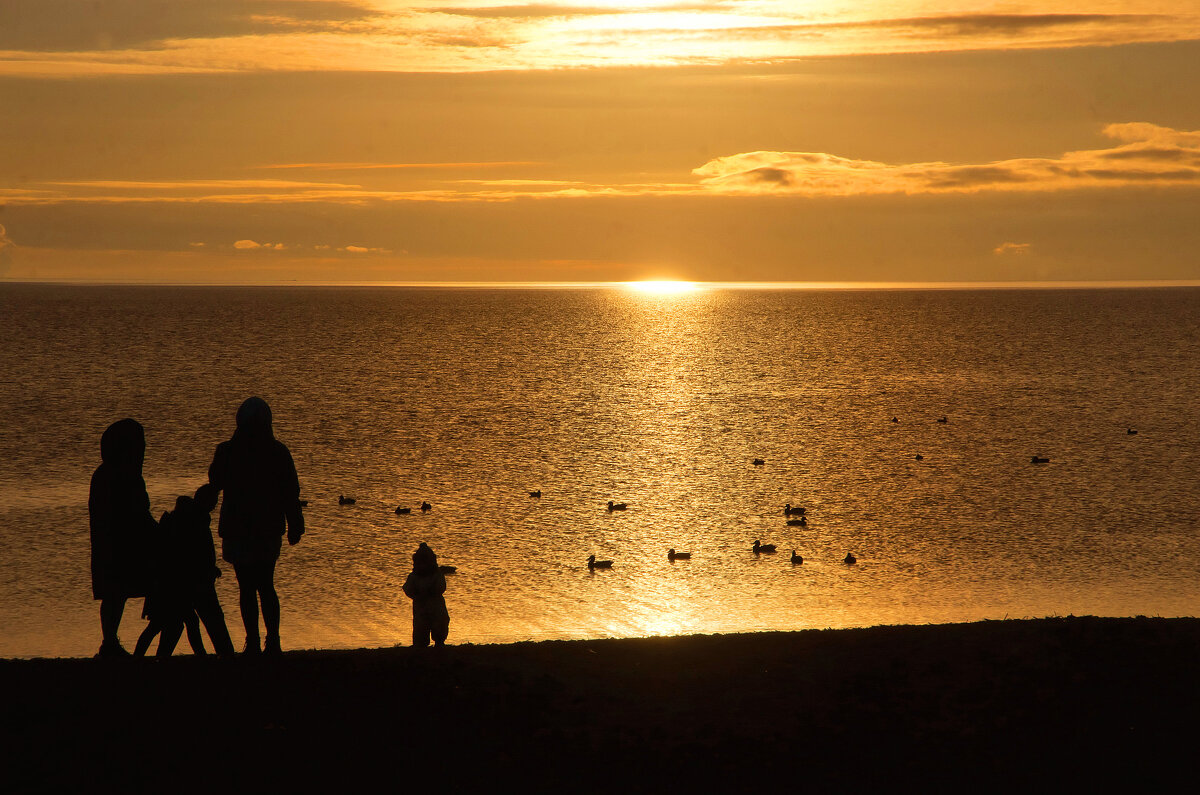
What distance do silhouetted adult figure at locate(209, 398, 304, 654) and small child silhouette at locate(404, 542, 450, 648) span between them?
2.18 meters

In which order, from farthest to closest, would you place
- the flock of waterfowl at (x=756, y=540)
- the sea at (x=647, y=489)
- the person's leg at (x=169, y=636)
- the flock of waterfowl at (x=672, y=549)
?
1. the flock of waterfowl at (x=756, y=540)
2. the flock of waterfowl at (x=672, y=549)
3. the sea at (x=647, y=489)
4. the person's leg at (x=169, y=636)

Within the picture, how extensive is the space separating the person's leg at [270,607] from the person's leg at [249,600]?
9 cm

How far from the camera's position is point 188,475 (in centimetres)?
3972

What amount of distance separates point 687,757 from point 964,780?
2.21 meters

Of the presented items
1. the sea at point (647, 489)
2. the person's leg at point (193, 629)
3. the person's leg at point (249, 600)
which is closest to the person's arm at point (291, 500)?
the person's leg at point (249, 600)

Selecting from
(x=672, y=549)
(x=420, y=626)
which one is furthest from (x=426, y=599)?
(x=672, y=549)

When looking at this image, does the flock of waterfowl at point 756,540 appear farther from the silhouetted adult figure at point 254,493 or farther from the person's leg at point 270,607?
the silhouetted adult figure at point 254,493

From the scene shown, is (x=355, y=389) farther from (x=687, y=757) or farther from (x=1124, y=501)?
(x=687, y=757)

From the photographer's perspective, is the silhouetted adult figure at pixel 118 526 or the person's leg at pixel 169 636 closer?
the silhouetted adult figure at pixel 118 526

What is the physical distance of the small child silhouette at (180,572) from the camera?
434 inches

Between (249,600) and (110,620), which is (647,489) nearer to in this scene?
(249,600)

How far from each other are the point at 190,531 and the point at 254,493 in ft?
4.44

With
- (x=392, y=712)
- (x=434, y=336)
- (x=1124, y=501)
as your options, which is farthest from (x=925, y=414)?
(x=434, y=336)

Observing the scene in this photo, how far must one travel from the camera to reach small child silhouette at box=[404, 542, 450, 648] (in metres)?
12.4
